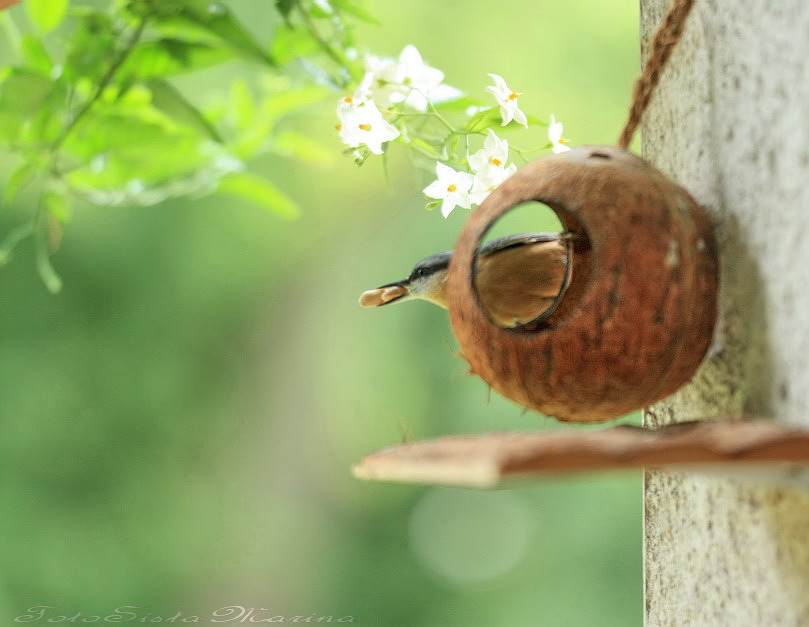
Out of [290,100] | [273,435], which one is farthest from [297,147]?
[273,435]

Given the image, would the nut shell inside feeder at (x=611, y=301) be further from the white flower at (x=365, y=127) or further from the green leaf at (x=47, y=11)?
the green leaf at (x=47, y=11)

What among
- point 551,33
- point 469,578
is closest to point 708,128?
point 551,33

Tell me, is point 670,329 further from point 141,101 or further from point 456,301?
point 141,101

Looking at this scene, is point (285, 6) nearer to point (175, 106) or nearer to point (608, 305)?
point (175, 106)

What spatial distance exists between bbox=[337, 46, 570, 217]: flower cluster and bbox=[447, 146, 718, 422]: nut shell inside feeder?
127 millimetres

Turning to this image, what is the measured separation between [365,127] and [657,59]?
0.19 meters

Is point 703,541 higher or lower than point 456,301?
lower

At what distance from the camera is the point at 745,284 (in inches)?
15.6

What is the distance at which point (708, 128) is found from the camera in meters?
0.44

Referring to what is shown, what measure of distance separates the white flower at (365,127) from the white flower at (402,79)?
0.05 metres

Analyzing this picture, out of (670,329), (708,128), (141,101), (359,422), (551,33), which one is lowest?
(359,422)

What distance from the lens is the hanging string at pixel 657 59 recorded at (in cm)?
45

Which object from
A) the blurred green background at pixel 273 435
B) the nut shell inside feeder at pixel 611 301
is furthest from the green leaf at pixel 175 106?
the blurred green background at pixel 273 435

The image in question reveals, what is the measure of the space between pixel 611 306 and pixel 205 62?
1.59ft
